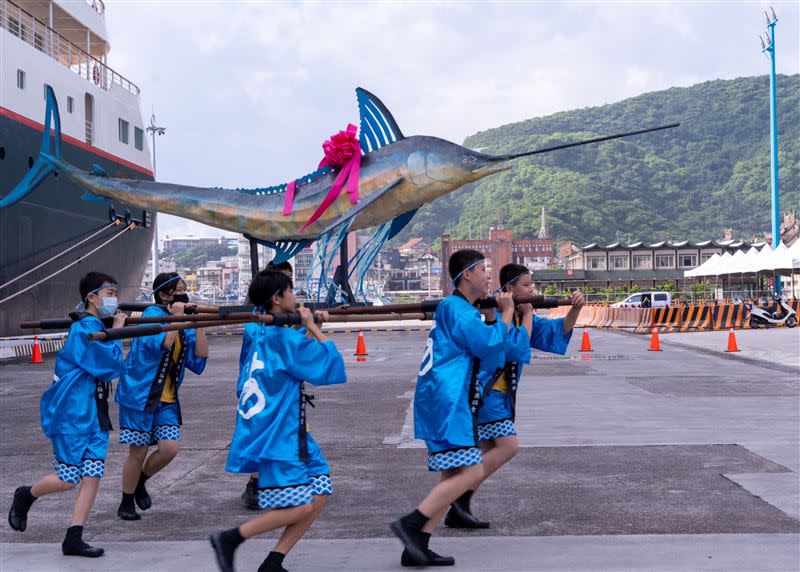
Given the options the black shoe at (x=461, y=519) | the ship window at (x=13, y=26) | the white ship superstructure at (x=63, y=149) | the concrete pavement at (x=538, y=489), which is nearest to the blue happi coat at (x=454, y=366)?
the concrete pavement at (x=538, y=489)

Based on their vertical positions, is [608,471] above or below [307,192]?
below

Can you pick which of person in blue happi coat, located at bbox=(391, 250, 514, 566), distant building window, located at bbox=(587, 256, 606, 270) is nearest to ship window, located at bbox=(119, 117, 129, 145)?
person in blue happi coat, located at bbox=(391, 250, 514, 566)

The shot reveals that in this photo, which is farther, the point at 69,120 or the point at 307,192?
the point at 69,120

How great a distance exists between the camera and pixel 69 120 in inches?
909

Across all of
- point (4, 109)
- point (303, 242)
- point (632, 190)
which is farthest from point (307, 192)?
point (632, 190)

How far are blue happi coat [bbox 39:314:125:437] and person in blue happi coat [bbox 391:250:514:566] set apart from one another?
1.91 meters

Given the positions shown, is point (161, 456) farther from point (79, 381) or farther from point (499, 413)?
point (499, 413)

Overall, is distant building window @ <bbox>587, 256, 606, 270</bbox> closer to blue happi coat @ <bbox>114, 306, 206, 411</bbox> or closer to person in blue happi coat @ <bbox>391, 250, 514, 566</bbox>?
blue happi coat @ <bbox>114, 306, 206, 411</bbox>

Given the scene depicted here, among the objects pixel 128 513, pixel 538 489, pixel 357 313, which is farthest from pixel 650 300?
pixel 357 313

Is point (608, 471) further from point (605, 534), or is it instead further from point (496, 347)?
point (496, 347)

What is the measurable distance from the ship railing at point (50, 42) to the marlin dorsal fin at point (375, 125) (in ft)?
43.3

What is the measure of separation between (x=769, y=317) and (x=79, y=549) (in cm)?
2996

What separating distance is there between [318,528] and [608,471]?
2791 mm

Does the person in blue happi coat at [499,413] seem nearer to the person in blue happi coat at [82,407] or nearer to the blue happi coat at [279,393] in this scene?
the blue happi coat at [279,393]
